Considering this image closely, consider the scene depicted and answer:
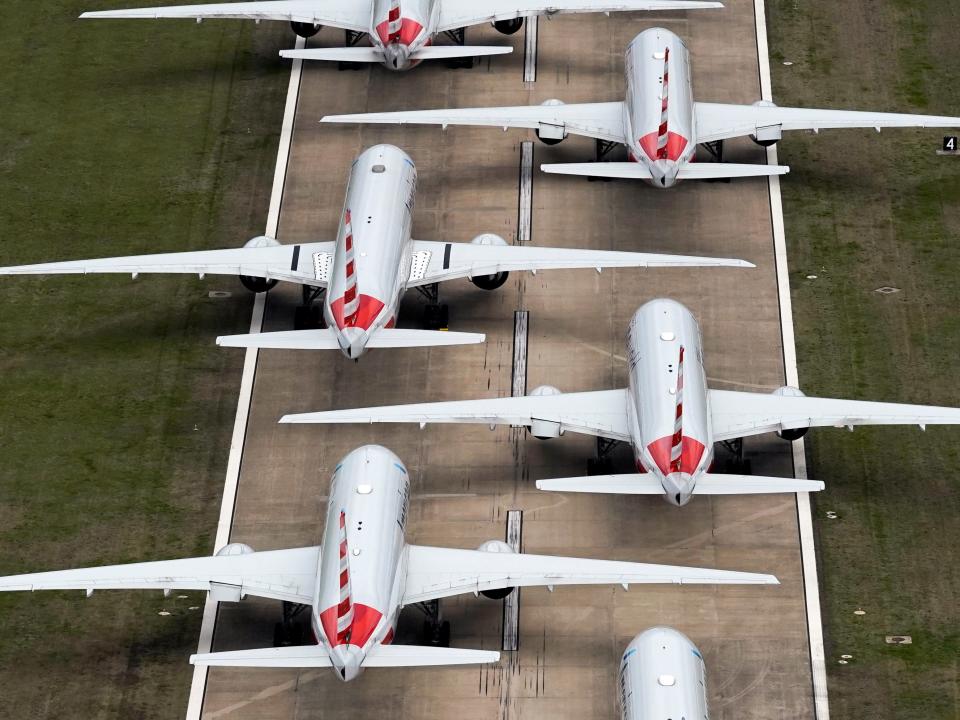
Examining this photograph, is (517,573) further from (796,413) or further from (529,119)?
(529,119)

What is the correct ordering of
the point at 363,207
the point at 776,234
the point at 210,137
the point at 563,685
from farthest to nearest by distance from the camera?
the point at 210,137 < the point at 776,234 < the point at 363,207 < the point at 563,685

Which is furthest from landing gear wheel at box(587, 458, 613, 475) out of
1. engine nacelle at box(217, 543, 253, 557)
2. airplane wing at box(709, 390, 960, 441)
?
engine nacelle at box(217, 543, 253, 557)

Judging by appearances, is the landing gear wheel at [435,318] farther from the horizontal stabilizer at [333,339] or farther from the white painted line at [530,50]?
the white painted line at [530,50]

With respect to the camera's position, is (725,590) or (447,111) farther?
(447,111)

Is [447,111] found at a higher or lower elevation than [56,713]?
higher

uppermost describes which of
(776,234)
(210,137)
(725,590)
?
(210,137)

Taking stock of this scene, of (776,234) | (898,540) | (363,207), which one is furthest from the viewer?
(776,234)

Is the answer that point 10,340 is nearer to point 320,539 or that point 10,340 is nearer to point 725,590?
point 320,539

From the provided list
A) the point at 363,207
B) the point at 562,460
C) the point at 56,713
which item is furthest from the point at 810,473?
the point at 56,713
